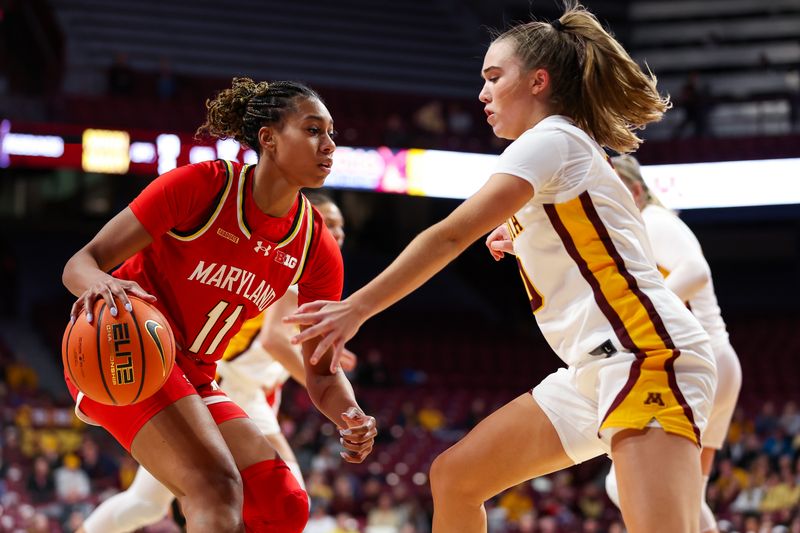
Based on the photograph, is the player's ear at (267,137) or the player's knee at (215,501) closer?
the player's knee at (215,501)

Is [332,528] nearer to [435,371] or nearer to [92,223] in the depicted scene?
[435,371]

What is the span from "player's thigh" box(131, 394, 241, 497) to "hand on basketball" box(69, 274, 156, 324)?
42cm

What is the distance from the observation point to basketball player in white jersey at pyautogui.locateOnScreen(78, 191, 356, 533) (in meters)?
4.86

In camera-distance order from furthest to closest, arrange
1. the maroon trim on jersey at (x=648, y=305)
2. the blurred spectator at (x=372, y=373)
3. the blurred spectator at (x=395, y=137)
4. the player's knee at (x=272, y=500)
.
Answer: the blurred spectator at (x=372, y=373)
the blurred spectator at (x=395, y=137)
the player's knee at (x=272, y=500)
the maroon trim on jersey at (x=648, y=305)

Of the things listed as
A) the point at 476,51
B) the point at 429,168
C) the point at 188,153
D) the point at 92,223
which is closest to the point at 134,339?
the point at 188,153

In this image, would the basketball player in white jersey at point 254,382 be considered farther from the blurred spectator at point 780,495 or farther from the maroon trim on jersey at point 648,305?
the blurred spectator at point 780,495

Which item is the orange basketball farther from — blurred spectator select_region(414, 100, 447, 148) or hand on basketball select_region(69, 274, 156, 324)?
blurred spectator select_region(414, 100, 447, 148)

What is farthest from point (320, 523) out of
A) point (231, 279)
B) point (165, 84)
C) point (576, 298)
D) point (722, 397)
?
point (165, 84)

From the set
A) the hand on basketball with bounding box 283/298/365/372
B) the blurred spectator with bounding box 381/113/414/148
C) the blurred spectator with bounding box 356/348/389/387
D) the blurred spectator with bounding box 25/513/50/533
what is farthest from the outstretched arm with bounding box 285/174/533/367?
the blurred spectator with bounding box 356/348/389/387

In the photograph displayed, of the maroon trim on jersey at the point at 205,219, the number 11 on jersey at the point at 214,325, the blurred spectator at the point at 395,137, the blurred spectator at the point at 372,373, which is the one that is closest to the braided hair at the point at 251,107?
the maroon trim on jersey at the point at 205,219

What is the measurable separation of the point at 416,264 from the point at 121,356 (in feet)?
3.37

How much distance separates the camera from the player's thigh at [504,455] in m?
3.16

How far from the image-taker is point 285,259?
372 centimetres

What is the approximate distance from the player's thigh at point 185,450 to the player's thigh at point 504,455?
2.30 ft
